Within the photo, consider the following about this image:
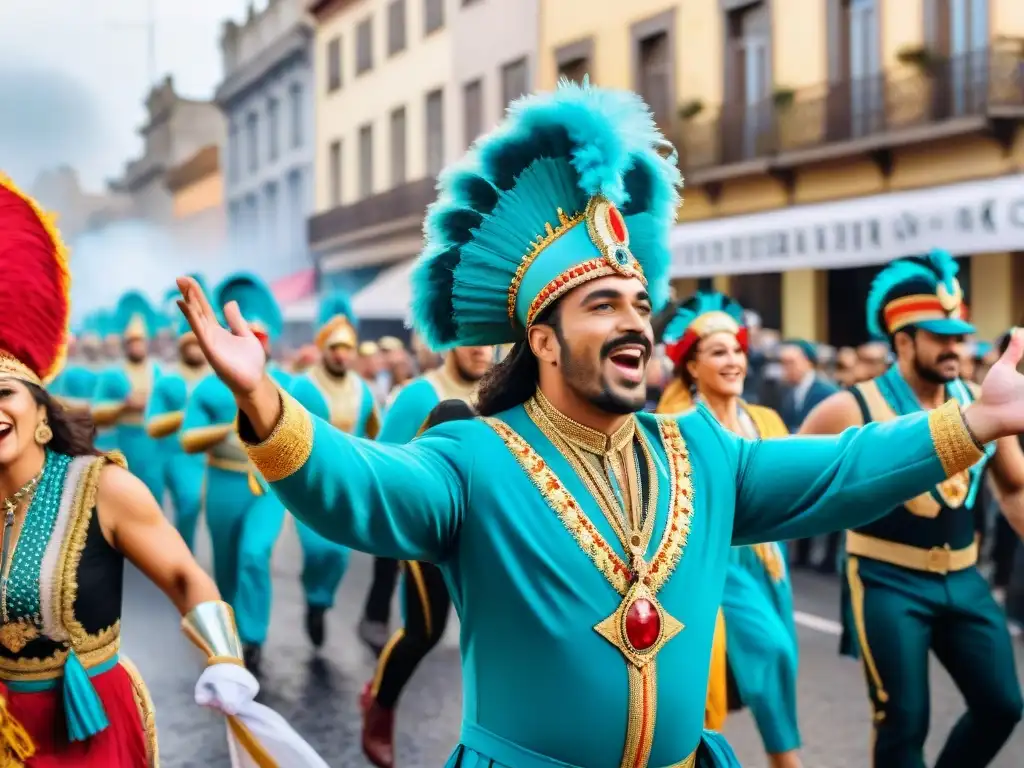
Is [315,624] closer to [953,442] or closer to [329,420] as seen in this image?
[329,420]

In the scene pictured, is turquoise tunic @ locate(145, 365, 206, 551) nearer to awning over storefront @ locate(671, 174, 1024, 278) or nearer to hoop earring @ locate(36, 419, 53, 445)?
hoop earring @ locate(36, 419, 53, 445)

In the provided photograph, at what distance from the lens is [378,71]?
35.0 metres

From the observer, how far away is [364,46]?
3594 centimetres

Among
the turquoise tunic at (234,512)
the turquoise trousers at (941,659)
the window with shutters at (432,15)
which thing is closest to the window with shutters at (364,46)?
the window with shutters at (432,15)

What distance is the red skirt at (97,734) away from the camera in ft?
11.8

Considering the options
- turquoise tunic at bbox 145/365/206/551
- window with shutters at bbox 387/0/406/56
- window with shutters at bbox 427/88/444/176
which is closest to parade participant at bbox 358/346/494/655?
turquoise tunic at bbox 145/365/206/551

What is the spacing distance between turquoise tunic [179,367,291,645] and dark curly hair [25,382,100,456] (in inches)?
Result: 152

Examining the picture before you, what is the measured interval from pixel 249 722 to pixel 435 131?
29.5 meters

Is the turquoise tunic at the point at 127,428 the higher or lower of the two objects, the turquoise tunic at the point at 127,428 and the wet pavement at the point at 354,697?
the higher

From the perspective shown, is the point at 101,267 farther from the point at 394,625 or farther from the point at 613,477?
the point at 613,477

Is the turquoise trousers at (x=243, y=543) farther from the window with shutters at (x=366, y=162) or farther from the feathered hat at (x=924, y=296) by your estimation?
the window with shutters at (x=366, y=162)

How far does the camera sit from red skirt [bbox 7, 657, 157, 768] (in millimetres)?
3584

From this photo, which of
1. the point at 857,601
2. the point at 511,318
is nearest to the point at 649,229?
the point at 511,318

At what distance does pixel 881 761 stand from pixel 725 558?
7.12 ft
